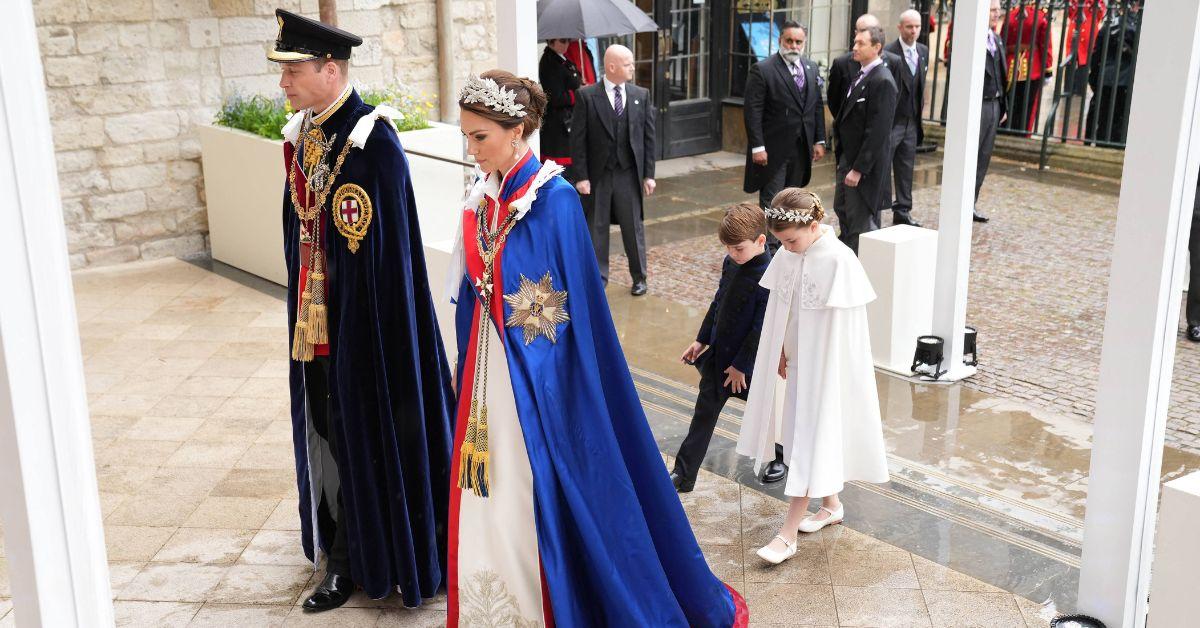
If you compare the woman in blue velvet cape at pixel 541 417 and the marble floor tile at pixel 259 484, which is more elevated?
the woman in blue velvet cape at pixel 541 417

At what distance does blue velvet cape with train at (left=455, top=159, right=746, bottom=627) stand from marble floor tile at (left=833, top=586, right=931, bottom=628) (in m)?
0.72

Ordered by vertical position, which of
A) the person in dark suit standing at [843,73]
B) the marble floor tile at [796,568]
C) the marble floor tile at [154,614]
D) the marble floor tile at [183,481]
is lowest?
the marble floor tile at [154,614]

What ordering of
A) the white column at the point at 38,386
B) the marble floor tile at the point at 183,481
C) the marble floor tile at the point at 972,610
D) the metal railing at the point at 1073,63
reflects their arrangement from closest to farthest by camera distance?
the white column at the point at 38,386, the marble floor tile at the point at 972,610, the marble floor tile at the point at 183,481, the metal railing at the point at 1073,63

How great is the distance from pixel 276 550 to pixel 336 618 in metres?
0.58

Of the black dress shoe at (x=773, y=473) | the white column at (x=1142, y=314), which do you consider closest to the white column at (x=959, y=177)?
the black dress shoe at (x=773, y=473)

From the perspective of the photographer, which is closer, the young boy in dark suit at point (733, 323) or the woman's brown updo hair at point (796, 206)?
the woman's brown updo hair at point (796, 206)

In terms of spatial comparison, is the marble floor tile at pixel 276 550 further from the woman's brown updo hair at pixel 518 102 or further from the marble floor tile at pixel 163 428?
the woman's brown updo hair at pixel 518 102

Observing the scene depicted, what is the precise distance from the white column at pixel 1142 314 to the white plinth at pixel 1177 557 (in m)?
0.45

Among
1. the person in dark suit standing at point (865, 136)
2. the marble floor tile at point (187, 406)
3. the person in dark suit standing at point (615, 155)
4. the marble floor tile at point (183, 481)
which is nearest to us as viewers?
the marble floor tile at point (183, 481)

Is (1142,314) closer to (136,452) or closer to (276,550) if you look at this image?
(276,550)

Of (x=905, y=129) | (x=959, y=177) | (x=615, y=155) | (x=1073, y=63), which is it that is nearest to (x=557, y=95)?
(x=615, y=155)

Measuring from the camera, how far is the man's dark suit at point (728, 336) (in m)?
4.43

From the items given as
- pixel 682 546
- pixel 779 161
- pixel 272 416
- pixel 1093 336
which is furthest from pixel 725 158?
pixel 682 546

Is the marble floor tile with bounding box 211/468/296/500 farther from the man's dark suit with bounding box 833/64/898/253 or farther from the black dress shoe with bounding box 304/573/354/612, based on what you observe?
the man's dark suit with bounding box 833/64/898/253
